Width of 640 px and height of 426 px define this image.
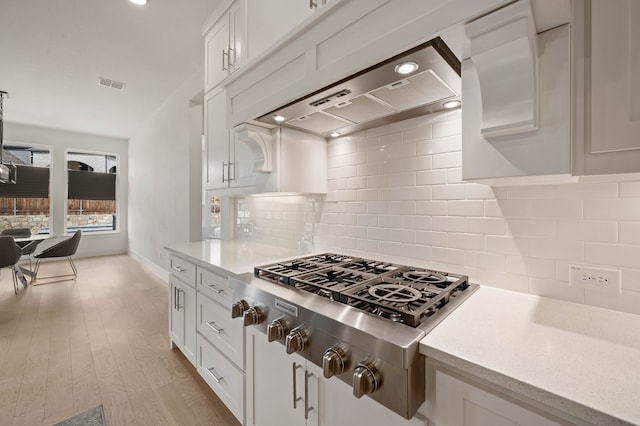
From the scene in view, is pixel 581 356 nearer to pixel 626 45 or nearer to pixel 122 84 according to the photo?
pixel 626 45

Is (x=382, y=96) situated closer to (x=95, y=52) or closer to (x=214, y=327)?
(x=214, y=327)

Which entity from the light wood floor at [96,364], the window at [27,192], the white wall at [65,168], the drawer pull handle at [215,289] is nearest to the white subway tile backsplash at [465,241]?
the drawer pull handle at [215,289]

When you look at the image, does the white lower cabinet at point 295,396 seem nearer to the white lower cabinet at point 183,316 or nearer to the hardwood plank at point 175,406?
the hardwood plank at point 175,406

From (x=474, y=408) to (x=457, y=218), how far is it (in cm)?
82

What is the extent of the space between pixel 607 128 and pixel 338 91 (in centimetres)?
87

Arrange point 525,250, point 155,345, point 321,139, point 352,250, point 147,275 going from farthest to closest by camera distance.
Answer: point 147,275
point 155,345
point 321,139
point 352,250
point 525,250

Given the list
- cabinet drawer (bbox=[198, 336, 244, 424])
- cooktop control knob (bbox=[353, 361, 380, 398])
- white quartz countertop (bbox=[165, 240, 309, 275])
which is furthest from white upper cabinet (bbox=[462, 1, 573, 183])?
cabinet drawer (bbox=[198, 336, 244, 424])

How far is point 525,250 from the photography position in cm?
111

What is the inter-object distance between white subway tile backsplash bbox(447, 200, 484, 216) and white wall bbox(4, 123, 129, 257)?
7826mm

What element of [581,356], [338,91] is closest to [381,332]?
[581,356]

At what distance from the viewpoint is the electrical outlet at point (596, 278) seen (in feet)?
3.05

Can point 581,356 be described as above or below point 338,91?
below

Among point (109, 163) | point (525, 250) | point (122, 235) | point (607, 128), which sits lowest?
point (122, 235)

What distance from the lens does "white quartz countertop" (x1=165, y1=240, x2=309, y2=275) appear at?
159 centimetres
